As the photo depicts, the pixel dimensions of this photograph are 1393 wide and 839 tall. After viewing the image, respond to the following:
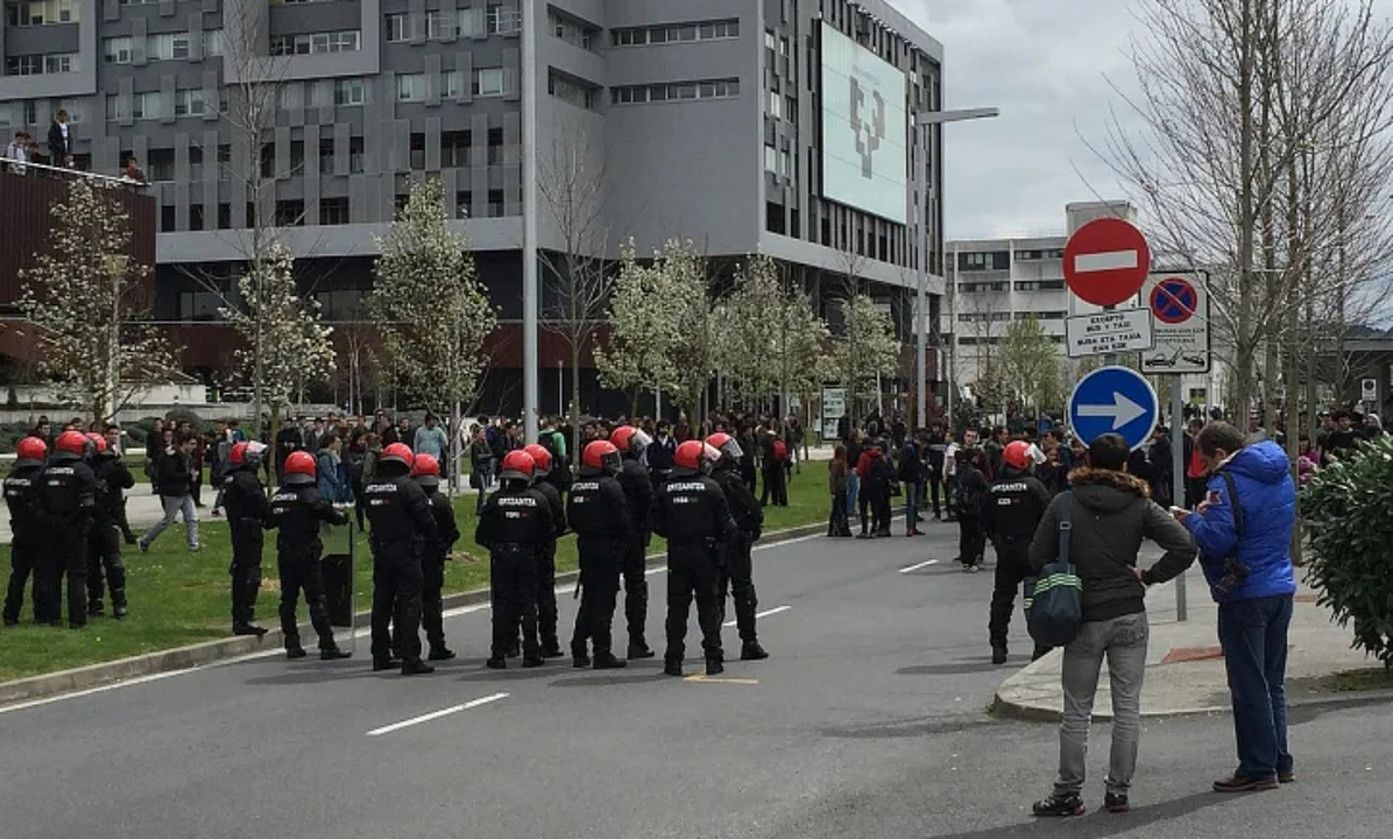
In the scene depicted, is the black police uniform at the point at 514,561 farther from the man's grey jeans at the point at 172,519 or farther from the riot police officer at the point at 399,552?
the man's grey jeans at the point at 172,519

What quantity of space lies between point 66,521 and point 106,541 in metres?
1.06

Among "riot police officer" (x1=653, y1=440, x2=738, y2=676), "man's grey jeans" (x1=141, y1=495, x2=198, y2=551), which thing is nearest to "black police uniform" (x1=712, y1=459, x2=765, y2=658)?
"riot police officer" (x1=653, y1=440, x2=738, y2=676)

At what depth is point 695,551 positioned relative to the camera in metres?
13.0

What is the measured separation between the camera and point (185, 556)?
21.7 metres

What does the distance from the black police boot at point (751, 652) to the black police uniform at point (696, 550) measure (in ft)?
2.71

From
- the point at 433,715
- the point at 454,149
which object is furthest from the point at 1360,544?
the point at 454,149

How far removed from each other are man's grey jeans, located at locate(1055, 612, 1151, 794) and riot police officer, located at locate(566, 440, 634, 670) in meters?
6.41

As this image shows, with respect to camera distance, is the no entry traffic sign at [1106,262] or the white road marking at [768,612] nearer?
the no entry traffic sign at [1106,262]

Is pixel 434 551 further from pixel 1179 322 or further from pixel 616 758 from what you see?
pixel 1179 322

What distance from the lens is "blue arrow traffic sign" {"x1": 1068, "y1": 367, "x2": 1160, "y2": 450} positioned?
36.9 feet

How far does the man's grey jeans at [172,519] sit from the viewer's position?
71.1 feet

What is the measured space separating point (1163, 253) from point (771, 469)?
14.1 meters

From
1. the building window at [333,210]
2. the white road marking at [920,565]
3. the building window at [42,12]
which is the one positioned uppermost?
the building window at [42,12]

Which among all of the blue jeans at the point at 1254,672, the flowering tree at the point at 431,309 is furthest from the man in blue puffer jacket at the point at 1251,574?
the flowering tree at the point at 431,309
